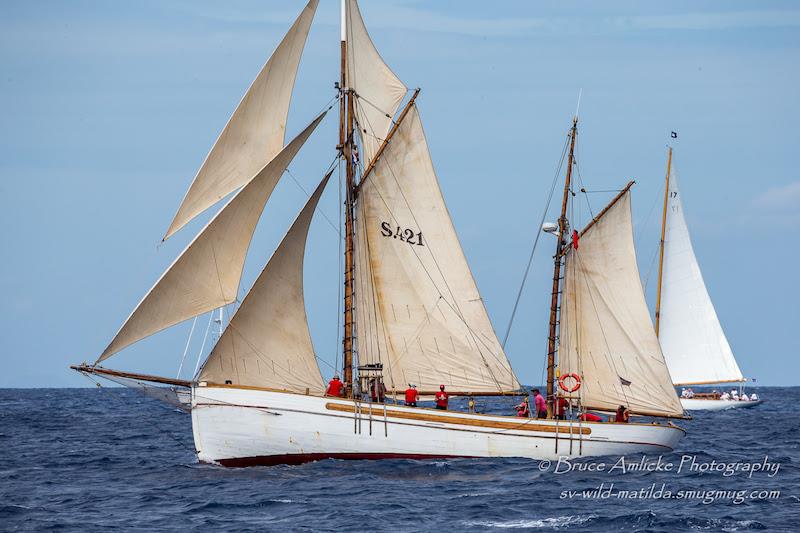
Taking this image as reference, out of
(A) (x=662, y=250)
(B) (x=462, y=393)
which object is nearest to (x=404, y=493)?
(B) (x=462, y=393)

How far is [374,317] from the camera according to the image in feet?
138

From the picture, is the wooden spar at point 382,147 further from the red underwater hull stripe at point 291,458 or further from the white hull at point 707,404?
the white hull at point 707,404

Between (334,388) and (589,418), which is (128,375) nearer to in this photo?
(334,388)

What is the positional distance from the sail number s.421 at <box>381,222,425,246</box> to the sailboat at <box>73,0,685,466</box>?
0.16 ft

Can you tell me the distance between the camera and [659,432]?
→ 43.1m

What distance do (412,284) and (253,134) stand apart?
25.0ft

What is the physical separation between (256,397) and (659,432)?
14600 millimetres

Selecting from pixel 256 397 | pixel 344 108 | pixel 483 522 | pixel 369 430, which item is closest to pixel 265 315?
pixel 256 397

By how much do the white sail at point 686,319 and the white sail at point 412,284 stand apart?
35699mm

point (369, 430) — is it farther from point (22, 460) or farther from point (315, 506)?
point (22, 460)

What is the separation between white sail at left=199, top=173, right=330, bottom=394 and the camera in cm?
3866

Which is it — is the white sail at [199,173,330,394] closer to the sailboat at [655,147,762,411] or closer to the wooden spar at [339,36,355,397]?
the wooden spar at [339,36,355,397]

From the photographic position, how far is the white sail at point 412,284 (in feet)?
137

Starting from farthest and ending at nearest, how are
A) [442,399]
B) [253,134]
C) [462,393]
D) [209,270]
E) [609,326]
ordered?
[609,326]
[462,393]
[442,399]
[253,134]
[209,270]
